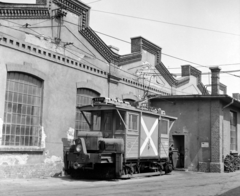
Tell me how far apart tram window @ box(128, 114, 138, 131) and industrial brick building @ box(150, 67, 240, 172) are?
683cm

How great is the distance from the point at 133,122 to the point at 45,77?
14.7 feet

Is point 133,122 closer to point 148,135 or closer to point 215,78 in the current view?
point 148,135

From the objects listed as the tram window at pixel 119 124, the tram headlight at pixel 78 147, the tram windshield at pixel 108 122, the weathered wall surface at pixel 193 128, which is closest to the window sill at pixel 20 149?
the tram headlight at pixel 78 147

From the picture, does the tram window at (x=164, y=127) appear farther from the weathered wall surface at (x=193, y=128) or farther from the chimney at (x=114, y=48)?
the chimney at (x=114, y=48)

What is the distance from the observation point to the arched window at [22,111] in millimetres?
14086

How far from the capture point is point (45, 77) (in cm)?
1551

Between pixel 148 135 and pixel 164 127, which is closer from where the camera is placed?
pixel 148 135

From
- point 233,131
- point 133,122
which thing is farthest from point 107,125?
point 233,131

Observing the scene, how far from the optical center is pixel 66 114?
1658 cm

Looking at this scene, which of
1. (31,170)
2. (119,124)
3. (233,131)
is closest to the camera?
(31,170)

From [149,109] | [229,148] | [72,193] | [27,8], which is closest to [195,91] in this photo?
[229,148]

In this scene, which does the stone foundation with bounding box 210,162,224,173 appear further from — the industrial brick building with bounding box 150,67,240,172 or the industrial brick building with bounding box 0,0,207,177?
the industrial brick building with bounding box 0,0,207,177

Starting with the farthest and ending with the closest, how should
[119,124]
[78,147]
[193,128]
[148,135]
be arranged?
[193,128], [148,135], [119,124], [78,147]

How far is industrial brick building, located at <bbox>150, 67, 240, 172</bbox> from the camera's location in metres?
20.6
